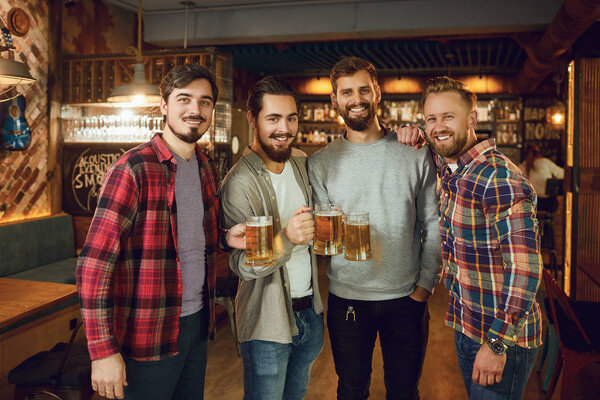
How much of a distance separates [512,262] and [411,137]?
741mm

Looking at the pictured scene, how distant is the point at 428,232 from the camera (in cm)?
216

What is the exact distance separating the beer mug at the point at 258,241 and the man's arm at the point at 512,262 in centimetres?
82

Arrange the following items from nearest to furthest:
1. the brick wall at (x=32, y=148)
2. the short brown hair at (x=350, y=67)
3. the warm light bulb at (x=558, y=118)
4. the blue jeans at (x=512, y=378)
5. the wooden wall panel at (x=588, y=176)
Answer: the blue jeans at (x=512, y=378), the short brown hair at (x=350, y=67), the brick wall at (x=32, y=148), the wooden wall panel at (x=588, y=176), the warm light bulb at (x=558, y=118)

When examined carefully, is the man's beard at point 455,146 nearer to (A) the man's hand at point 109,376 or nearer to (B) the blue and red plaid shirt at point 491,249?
(B) the blue and red plaid shirt at point 491,249

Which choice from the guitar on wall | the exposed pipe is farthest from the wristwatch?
the guitar on wall

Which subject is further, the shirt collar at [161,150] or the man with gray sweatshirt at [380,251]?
the man with gray sweatshirt at [380,251]

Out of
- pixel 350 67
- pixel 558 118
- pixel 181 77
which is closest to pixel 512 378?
pixel 350 67

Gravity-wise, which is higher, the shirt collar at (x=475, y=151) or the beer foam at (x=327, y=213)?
the shirt collar at (x=475, y=151)

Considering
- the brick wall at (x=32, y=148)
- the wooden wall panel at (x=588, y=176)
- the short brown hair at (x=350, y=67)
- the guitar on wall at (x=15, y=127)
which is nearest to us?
the short brown hair at (x=350, y=67)

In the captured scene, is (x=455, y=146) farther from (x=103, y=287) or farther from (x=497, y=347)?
(x=103, y=287)

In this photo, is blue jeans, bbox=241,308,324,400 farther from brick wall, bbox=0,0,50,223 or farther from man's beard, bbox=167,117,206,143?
brick wall, bbox=0,0,50,223

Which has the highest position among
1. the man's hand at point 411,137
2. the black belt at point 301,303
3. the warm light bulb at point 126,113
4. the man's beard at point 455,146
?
the warm light bulb at point 126,113

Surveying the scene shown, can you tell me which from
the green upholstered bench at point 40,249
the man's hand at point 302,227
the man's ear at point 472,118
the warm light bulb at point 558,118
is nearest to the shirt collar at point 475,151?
the man's ear at point 472,118

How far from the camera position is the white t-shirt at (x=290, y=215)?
2.05m
